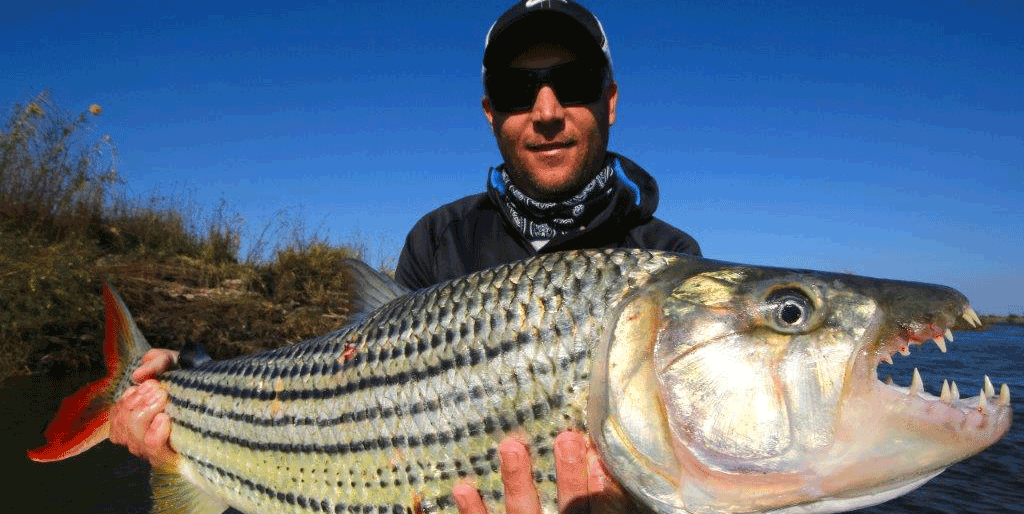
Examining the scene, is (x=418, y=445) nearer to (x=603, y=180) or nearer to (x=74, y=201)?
(x=603, y=180)

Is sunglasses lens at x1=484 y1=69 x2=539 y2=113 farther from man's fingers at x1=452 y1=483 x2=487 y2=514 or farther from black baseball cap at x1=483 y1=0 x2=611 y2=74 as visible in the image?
man's fingers at x1=452 y1=483 x2=487 y2=514

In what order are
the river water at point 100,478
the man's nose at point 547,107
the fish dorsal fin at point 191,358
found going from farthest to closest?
the river water at point 100,478 → the man's nose at point 547,107 → the fish dorsal fin at point 191,358

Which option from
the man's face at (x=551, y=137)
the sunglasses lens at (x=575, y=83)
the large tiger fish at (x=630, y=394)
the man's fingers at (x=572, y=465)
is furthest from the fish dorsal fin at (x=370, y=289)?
the sunglasses lens at (x=575, y=83)

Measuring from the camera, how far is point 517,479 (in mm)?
2020

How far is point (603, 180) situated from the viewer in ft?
13.5

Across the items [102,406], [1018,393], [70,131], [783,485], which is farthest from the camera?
[70,131]

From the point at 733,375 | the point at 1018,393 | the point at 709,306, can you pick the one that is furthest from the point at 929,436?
the point at 1018,393

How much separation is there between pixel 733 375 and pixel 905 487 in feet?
1.73

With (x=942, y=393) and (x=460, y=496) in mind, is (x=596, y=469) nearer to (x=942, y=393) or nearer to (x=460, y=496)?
(x=460, y=496)

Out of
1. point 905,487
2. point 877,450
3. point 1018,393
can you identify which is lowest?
point 1018,393

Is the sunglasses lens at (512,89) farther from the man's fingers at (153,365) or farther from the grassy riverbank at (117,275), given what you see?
the grassy riverbank at (117,275)

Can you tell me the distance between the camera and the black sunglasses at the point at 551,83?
12.7ft

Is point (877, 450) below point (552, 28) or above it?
below

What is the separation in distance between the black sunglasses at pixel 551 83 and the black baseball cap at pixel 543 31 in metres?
0.10
